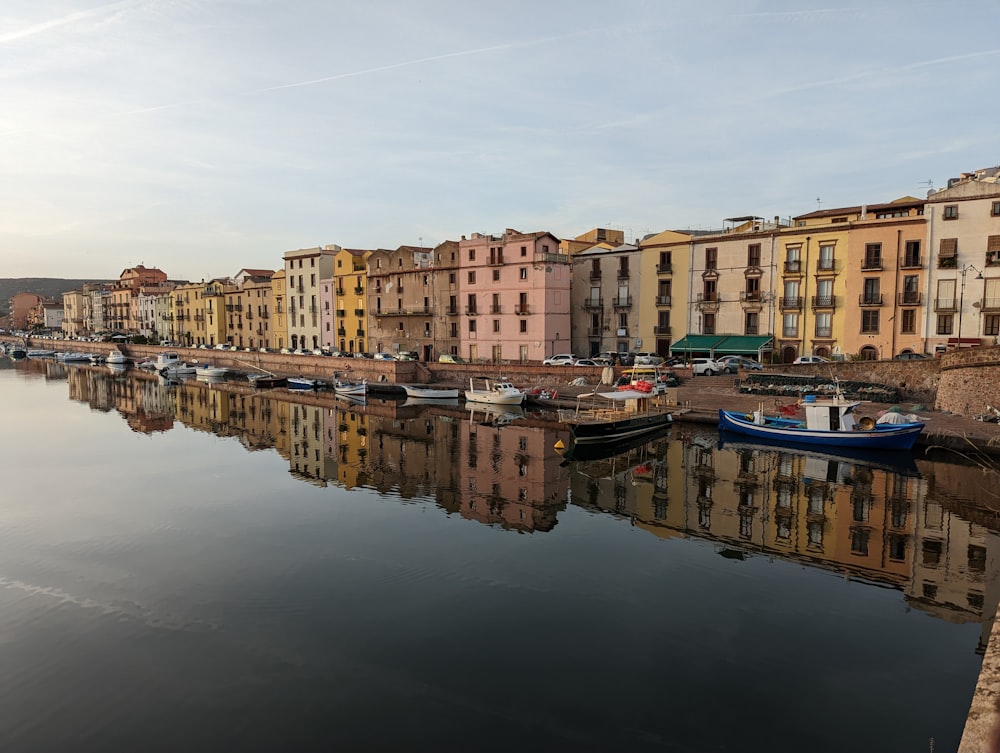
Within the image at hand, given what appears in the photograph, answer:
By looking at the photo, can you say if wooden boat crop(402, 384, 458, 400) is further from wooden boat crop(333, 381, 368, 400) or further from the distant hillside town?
the distant hillside town

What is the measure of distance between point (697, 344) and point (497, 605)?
44.2 metres

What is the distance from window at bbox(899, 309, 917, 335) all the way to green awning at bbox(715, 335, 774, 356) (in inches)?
358

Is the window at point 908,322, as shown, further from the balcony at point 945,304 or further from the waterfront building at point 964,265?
the balcony at point 945,304

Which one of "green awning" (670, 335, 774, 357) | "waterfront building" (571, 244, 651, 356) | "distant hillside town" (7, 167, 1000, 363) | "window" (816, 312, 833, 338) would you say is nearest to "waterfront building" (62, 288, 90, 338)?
"distant hillside town" (7, 167, 1000, 363)

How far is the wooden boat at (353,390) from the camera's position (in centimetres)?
6288

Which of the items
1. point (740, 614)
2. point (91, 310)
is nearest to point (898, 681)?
point (740, 614)

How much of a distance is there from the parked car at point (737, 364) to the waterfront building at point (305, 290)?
2127 inches

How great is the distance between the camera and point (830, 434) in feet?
121

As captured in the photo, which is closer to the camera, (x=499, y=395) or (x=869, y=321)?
(x=869, y=321)

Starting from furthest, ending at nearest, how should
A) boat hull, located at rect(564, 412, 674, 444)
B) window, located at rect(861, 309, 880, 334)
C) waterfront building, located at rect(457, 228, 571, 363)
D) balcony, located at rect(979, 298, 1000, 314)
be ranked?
1. waterfront building, located at rect(457, 228, 571, 363)
2. window, located at rect(861, 309, 880, 334)
3. balcony, located at rect(979, 298, 1000, 314)
4. boat hull, located at rect(564, 412, 674, 444)

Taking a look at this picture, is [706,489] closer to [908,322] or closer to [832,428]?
[832,428]

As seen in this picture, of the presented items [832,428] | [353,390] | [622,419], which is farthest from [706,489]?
[353,390]

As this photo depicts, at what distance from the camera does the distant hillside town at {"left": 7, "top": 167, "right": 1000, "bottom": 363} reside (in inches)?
1861

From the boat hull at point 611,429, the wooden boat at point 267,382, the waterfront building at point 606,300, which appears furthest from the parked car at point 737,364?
the wooden boat at point 267,382
